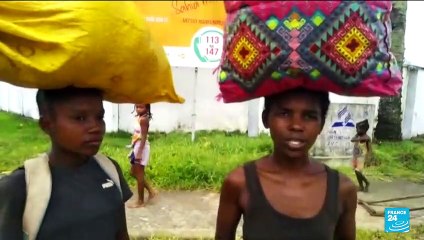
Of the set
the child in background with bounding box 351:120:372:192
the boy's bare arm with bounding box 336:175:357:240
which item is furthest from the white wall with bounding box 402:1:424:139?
the boy's bare arm with bounding box 336:175:357:240

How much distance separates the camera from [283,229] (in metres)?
1.91

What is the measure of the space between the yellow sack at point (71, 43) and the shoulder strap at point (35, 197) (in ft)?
0.99

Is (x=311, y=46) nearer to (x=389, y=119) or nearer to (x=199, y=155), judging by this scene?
(x=199, y=155)

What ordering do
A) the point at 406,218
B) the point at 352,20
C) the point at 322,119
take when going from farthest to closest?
the point at 406,218 < the point at 322,119 < the point at 352,20

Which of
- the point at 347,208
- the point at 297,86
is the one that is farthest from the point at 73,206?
the point at 347,208

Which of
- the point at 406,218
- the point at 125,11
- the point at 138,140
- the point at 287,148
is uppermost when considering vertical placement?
the point at 125,11

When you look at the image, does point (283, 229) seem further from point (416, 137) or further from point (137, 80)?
point (416, 137)

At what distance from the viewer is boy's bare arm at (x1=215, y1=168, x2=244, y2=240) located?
2031 millimetres

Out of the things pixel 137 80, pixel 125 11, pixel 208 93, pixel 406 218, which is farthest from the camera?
pixel 208 93

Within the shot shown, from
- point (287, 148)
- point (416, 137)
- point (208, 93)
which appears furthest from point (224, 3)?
point (416, 137)

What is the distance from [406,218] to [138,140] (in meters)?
2.88

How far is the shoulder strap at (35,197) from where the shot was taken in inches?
68.0

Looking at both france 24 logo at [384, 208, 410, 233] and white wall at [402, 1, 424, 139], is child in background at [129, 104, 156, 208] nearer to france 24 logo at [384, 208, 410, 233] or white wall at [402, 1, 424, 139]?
france 24 logo at [384, 208, 410, 233]

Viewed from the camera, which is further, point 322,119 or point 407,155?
point 407,155
